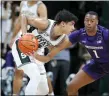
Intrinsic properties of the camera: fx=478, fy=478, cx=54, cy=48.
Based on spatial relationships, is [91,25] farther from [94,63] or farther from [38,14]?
[38,14]

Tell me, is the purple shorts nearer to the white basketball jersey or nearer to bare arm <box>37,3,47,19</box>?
bare arm <box>37,3,47,19</box>

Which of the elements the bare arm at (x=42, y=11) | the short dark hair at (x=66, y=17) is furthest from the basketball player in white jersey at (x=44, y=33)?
the bare arm at (x=42, y=11)

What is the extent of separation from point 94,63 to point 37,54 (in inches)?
39.5

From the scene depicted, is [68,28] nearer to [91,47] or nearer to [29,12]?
[91,47]

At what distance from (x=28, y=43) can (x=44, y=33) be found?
574 millimetres

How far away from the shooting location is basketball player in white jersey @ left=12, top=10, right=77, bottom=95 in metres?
7.55

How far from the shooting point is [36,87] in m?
7.62

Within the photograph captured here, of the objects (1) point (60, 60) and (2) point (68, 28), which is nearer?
(2) point (68, 28)

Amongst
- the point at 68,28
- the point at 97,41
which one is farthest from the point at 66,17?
the point at 97,41

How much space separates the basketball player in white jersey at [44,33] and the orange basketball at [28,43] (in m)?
0.28

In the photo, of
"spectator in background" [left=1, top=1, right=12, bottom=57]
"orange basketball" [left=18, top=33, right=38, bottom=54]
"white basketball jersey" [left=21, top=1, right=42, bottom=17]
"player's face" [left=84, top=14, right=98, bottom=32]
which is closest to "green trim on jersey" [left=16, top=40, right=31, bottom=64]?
"orange basketball" [left=18, top=33, right=38, bottom=54]

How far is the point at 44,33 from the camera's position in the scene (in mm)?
7836

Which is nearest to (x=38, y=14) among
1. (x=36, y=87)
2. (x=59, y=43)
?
(x=59, y=43)

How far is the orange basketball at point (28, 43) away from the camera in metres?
7.34
